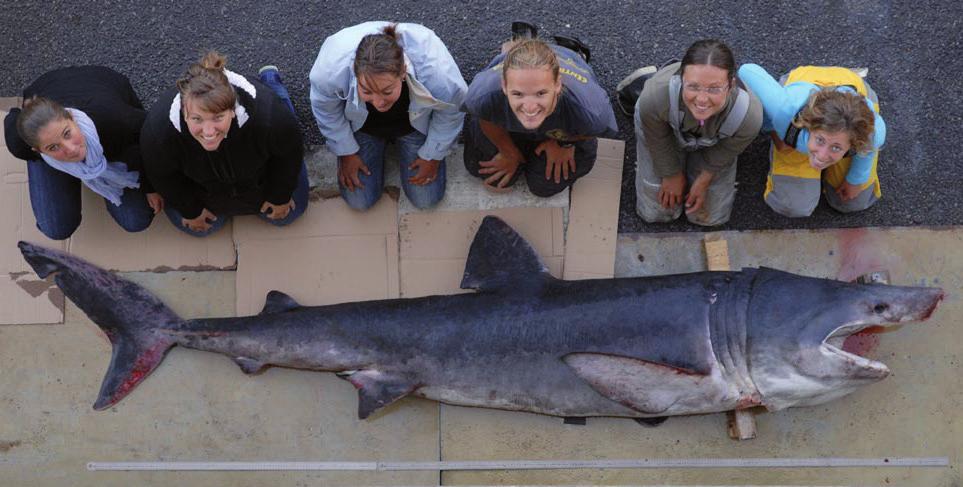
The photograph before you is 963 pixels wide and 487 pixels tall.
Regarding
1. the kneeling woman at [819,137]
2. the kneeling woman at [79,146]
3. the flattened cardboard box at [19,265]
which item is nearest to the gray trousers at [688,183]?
the kneeling woman at [819,137]

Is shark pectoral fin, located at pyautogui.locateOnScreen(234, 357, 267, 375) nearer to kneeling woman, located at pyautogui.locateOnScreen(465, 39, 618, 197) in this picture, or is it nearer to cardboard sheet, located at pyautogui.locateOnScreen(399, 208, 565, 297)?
cardboard sheet, located at pyautogui.locateOnScreen(399, 208, 565, 297)

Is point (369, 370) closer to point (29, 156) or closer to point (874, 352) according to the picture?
point (29, 156)

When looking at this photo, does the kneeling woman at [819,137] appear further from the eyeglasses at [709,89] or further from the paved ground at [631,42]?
the eyeglasses at [709,89]

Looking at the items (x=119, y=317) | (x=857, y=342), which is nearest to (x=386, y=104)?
(x=119, y=317)

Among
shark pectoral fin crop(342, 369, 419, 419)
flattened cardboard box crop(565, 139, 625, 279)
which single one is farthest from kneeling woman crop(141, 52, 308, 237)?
flattened cardboard box crop(565, 139, 625, 279)

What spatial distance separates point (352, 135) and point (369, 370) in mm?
1174

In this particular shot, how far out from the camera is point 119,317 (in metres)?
4.12

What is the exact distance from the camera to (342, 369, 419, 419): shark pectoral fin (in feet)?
12.8

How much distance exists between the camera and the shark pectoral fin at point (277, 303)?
4047mm

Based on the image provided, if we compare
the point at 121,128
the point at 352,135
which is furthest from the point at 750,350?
the point at 121,128

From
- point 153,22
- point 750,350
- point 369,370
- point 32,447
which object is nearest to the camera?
point 750,350

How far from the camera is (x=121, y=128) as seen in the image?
376 centimetres

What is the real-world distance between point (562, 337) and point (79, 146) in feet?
7.69

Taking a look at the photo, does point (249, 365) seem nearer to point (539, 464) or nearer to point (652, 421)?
point (539, 464)
